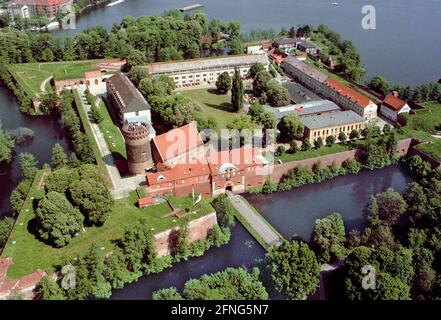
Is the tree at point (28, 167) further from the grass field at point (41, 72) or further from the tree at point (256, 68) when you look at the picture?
the tree at point (256, 68)

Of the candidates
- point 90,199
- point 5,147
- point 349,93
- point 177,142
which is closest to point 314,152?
point 177,142

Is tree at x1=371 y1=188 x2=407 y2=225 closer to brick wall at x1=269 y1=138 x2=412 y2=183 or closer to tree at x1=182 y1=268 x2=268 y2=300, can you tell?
brick wall at x1=269 y1=138 x2=412 y2=183

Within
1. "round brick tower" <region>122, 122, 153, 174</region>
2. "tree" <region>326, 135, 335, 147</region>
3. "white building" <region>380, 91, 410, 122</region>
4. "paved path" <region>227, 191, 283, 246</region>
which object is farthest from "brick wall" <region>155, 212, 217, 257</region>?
"white building" <region>380, 91, 410, 122</region>

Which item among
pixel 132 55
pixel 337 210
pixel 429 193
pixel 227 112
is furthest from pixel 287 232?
pixel 132 55

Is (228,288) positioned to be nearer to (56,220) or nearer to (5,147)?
(56,220)

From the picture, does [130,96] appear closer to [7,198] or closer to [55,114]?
[55,114]
